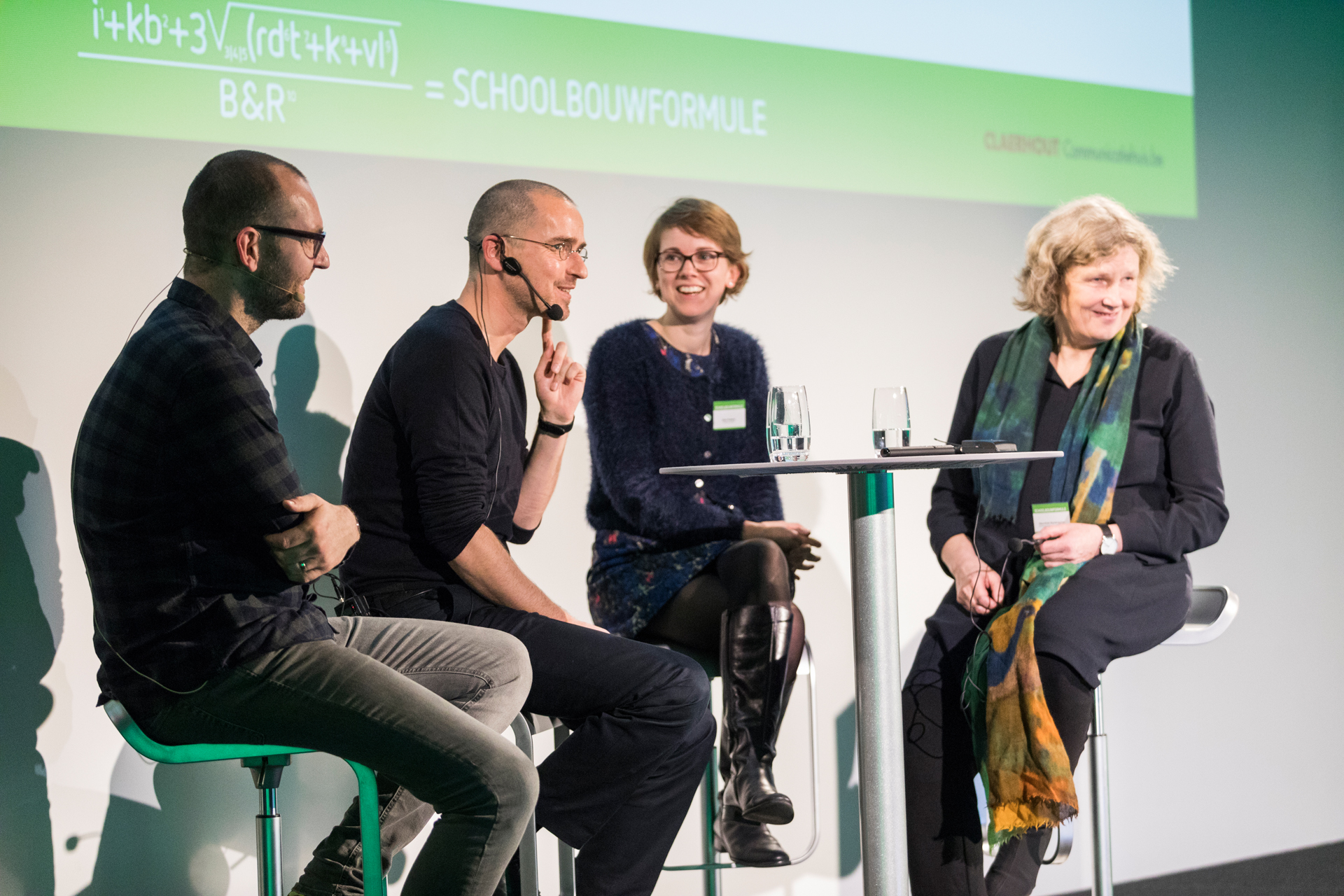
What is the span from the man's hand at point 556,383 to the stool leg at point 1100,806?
1183 millimetres

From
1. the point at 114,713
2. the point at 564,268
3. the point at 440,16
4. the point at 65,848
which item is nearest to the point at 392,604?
the point at 114,713

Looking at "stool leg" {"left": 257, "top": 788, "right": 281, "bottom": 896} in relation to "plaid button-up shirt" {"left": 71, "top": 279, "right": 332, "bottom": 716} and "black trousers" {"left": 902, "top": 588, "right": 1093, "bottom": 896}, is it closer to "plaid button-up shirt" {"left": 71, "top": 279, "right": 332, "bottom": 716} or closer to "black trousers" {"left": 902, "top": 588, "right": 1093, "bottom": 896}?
"plaid button-up shirt" {"left": 71, "top": 279, "right": 332, "bottom": 716}

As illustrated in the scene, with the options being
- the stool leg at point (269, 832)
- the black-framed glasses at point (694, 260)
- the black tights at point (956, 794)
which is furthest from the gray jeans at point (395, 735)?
the black-framed glasses at point (694, 260)

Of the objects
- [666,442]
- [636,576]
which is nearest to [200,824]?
[636,576]

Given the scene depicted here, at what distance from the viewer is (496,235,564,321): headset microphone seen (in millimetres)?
2238

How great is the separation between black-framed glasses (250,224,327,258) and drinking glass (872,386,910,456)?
0.94m

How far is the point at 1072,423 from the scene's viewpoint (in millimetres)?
2551

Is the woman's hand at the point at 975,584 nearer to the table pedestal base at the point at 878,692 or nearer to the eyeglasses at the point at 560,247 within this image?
the table pedestal base at the point at 878,692

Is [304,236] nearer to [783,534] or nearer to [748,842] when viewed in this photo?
[783,534]

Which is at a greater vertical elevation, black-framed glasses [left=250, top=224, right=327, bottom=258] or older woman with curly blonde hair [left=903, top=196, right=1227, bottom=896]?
black-framed glasses [left=250, top=224, right=327, bottom=258]

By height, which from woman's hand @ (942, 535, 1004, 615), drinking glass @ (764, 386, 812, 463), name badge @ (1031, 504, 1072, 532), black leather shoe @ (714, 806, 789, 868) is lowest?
black leather shoe @ (714, 806, 789, 868)

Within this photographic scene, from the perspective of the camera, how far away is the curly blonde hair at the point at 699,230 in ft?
9.21

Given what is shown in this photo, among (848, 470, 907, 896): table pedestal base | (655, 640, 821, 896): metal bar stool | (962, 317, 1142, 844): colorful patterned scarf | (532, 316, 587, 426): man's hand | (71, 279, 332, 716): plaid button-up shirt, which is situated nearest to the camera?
(71, 279, 332, 716): plaid button-up shirt

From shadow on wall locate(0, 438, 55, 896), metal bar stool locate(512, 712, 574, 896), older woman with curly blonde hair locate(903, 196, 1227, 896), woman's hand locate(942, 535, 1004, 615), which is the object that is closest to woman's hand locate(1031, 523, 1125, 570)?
older woman with curly blonde hair locate(903, 196, 1227, 896)
